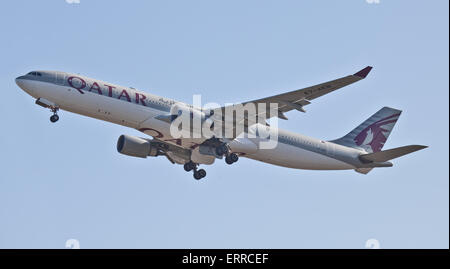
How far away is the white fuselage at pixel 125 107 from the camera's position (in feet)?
153

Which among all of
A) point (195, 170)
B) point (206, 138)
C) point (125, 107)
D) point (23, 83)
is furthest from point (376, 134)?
point (23, 83)

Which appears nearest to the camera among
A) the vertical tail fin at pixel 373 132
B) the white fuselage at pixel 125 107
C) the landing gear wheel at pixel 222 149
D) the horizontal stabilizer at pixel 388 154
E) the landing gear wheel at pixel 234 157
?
the white fuselage at pixel 125 107

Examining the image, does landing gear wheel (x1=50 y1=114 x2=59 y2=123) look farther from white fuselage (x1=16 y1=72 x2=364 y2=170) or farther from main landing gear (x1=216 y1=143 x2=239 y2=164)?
main landing gear (x1=216 y1=143 x2=239 y2=164)

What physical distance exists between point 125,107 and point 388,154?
738 inches

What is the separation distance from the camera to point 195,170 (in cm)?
5606

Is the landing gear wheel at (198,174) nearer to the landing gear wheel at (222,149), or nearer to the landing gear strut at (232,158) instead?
the landing gear strut at (232,158)

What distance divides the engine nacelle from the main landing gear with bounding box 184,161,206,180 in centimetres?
321

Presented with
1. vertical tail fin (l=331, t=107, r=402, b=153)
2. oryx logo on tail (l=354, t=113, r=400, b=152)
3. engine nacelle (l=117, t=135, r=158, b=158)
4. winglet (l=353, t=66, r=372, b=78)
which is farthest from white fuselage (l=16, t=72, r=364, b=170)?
winglet (l=353, t=66, r=372, b=78)

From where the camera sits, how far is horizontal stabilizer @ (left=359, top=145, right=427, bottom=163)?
50838mm

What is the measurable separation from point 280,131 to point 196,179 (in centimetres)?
777

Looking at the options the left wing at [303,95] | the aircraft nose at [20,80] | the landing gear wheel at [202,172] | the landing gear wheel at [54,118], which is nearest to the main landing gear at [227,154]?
the left wing at [303,95]
